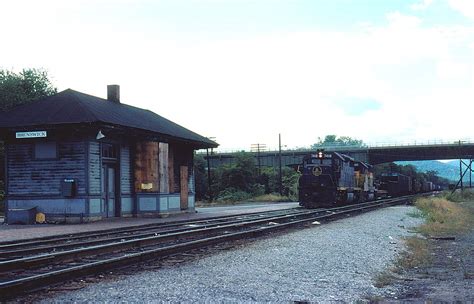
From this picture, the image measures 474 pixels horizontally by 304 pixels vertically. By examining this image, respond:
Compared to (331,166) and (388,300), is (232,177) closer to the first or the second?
(331,166)

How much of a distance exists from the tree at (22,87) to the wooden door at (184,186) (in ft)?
83.6

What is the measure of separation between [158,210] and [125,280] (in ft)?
54.9

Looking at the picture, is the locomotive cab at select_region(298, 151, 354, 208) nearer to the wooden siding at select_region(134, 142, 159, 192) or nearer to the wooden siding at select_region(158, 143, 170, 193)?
the wooden siding at select_region(158, 143, 170, 193)

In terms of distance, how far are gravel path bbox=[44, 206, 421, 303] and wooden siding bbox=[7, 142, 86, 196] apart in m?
10.6

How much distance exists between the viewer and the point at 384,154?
7831 cm

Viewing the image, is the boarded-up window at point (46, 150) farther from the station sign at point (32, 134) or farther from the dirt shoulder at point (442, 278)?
the dirt shoulder at point (442, 278)

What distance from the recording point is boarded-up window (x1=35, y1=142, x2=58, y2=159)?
21203 millimetres

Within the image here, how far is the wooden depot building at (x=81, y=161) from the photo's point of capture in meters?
20.7

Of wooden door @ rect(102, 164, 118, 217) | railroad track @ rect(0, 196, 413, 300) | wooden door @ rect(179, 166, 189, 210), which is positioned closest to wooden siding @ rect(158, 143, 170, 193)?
wooden door @ rect(102, 164, 118, 217)

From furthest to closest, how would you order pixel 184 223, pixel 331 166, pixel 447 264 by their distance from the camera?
1. pixel 331 166
2. pixel 184 223
3. pixel 447 264

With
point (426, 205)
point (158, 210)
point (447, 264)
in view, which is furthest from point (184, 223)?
point (426, 205)

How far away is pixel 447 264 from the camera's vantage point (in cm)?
1020

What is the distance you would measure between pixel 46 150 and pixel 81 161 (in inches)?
68.9

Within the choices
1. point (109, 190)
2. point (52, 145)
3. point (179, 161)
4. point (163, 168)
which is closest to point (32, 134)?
point (52, 145)
